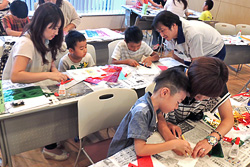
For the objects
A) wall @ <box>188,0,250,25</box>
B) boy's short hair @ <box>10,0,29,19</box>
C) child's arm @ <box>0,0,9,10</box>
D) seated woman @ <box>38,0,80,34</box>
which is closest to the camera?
boy's short hair @ <box>10,0,29,19</box>

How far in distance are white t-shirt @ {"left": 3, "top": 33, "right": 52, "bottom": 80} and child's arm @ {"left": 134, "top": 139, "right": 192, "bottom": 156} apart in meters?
1.04

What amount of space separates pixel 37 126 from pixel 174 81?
104cm

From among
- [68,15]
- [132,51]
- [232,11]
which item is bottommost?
[132,51]

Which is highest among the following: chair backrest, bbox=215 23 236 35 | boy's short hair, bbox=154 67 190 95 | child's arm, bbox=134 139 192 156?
boy's short hair, bbox=154 67 190 95

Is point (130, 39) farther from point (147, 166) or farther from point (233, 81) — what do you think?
point (233, 81)

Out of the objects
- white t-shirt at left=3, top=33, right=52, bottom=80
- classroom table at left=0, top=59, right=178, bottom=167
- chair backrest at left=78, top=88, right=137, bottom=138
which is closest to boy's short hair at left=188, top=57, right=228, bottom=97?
chair backrest at left=78, top=88, right=137, bottom=138

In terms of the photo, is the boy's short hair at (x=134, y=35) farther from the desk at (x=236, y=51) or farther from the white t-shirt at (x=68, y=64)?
the desk at (x=236, y=51)

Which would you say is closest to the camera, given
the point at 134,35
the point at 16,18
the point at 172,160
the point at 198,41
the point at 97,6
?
the point at 172,160

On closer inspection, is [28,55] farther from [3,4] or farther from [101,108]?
[3,4]

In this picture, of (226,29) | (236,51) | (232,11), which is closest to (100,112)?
(236,51)

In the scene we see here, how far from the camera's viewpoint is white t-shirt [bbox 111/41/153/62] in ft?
8.16

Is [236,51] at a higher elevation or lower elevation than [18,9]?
lower

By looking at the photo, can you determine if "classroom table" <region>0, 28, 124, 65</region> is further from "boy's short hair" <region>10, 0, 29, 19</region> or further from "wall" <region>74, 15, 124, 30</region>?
"wall" <region>74, 15, 124, 30</region>

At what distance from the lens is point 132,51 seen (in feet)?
8.29
